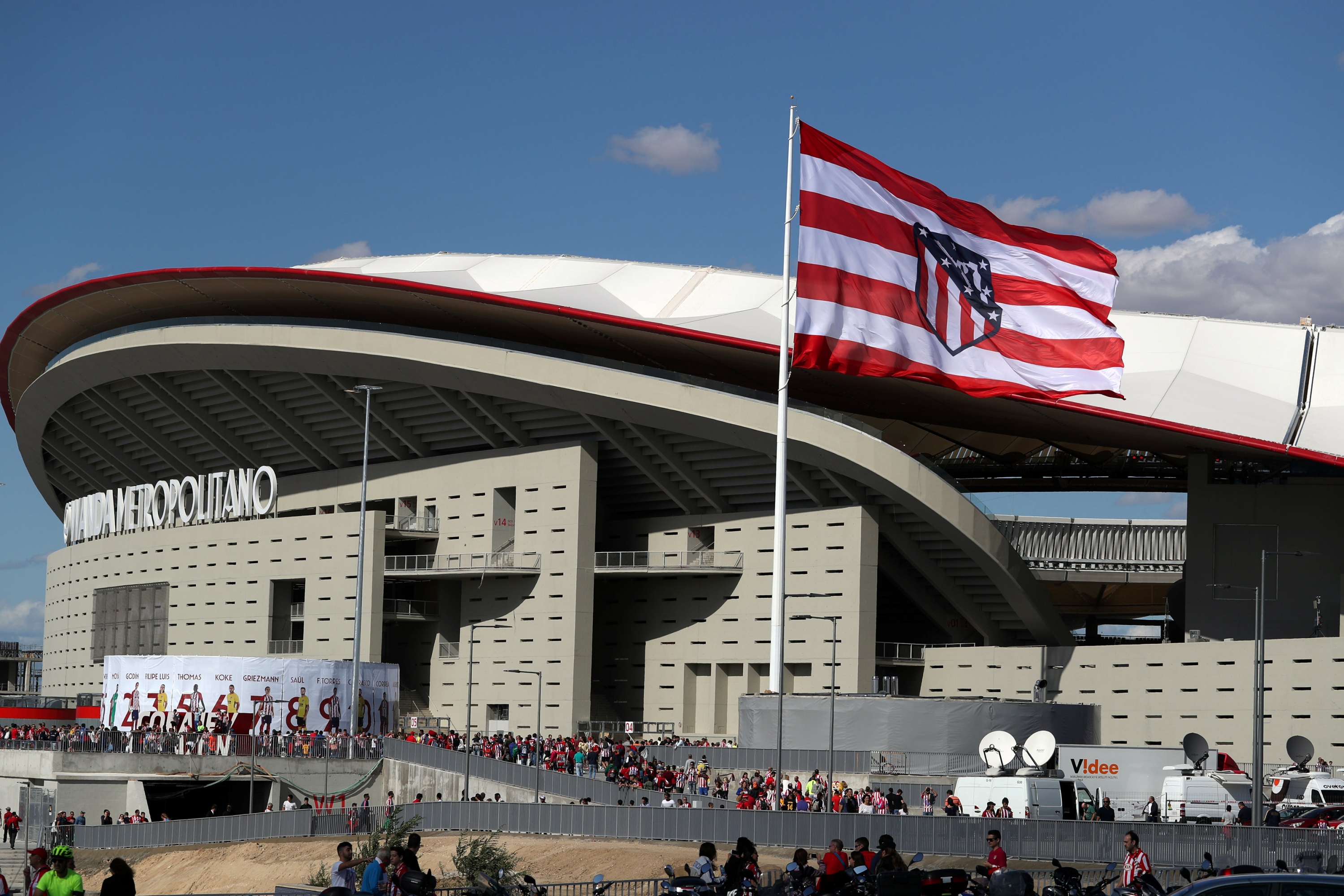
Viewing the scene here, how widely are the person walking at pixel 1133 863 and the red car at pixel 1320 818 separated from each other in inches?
430

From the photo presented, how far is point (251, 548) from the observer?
6538 centimetres

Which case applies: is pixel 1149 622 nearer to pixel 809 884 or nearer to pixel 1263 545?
pixel 1263 545

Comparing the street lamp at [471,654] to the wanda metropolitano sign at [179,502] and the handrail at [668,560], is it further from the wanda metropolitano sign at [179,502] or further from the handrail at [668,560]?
the wanda metropolitano sign at [179,502]

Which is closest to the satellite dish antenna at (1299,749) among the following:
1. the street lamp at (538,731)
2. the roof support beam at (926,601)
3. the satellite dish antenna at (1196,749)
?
the satellite dish antenna at (1196,749)

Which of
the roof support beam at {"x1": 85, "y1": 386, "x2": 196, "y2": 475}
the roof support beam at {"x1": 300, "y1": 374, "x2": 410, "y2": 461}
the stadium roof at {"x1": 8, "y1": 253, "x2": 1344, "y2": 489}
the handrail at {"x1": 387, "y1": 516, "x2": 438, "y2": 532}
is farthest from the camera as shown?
the roof support beam at {"x1": 85, "y1": 386, "x2": 196, "y2": 475}

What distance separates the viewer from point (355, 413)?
60.7 metres

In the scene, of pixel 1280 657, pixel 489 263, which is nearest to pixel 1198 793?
pixel 1280 657

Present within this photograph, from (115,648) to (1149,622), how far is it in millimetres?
51335

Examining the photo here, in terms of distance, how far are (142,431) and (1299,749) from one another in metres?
50.9

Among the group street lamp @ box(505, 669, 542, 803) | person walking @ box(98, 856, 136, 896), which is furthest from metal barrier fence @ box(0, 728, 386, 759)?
person walking @ box(98, 856, 136, 896)

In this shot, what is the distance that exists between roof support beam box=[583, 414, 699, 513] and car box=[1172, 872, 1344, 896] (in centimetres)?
4170

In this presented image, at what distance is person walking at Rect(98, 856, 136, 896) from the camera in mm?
15258

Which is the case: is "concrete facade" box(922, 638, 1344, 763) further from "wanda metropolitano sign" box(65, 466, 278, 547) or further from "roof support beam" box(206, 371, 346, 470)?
"wanda metropolitano sign" box(65, 466, 278, 547)

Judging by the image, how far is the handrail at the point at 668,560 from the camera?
5641cm
